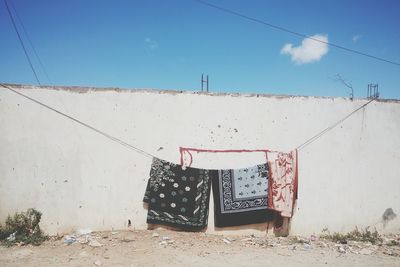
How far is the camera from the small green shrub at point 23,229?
4793 millimetres

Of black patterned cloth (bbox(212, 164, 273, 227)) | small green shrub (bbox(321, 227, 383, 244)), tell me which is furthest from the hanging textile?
small green shrub (bbox(321, 227, 383, 244))

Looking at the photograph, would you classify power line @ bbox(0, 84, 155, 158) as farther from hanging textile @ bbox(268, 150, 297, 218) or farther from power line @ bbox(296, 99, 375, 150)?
power line @ bbox(296, 99, 375, 150)

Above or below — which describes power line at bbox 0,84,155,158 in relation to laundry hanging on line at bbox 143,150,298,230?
above

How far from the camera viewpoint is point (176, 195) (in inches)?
206

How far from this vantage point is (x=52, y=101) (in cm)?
513

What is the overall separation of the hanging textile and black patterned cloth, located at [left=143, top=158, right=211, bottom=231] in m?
1.07

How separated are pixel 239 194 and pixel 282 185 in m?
0.73

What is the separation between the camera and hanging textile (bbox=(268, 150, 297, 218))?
5.43 metres

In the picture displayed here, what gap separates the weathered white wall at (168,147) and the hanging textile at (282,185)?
0.22 metres

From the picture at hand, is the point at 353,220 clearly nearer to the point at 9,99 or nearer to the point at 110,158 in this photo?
the point at 110,158

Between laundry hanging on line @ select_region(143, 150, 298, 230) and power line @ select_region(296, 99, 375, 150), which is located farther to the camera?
power line @ select_region(296, 99, 375, 150)

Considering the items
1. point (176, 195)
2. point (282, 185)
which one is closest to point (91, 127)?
point (176, 195)

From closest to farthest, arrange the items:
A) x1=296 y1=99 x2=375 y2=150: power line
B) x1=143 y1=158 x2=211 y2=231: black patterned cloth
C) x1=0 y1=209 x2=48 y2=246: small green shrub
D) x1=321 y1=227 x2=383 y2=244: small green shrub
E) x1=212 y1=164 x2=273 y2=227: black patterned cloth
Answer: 1. x1=0 y1=209 x2=48 y2=246: small green shrub
2. x1=143 y1=158 x2=211 y2=231: black patterned cloth
3. x1=212 y1=164 x2=273 y2=227: black patterned cloth
4. x1=321 y1=227 x2=383 y2=244: small green shrub
5. x1=296 y1=99 x2=375 y2=150: power line

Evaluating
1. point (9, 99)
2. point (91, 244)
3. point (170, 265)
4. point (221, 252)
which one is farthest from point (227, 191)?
point (9, 99)
